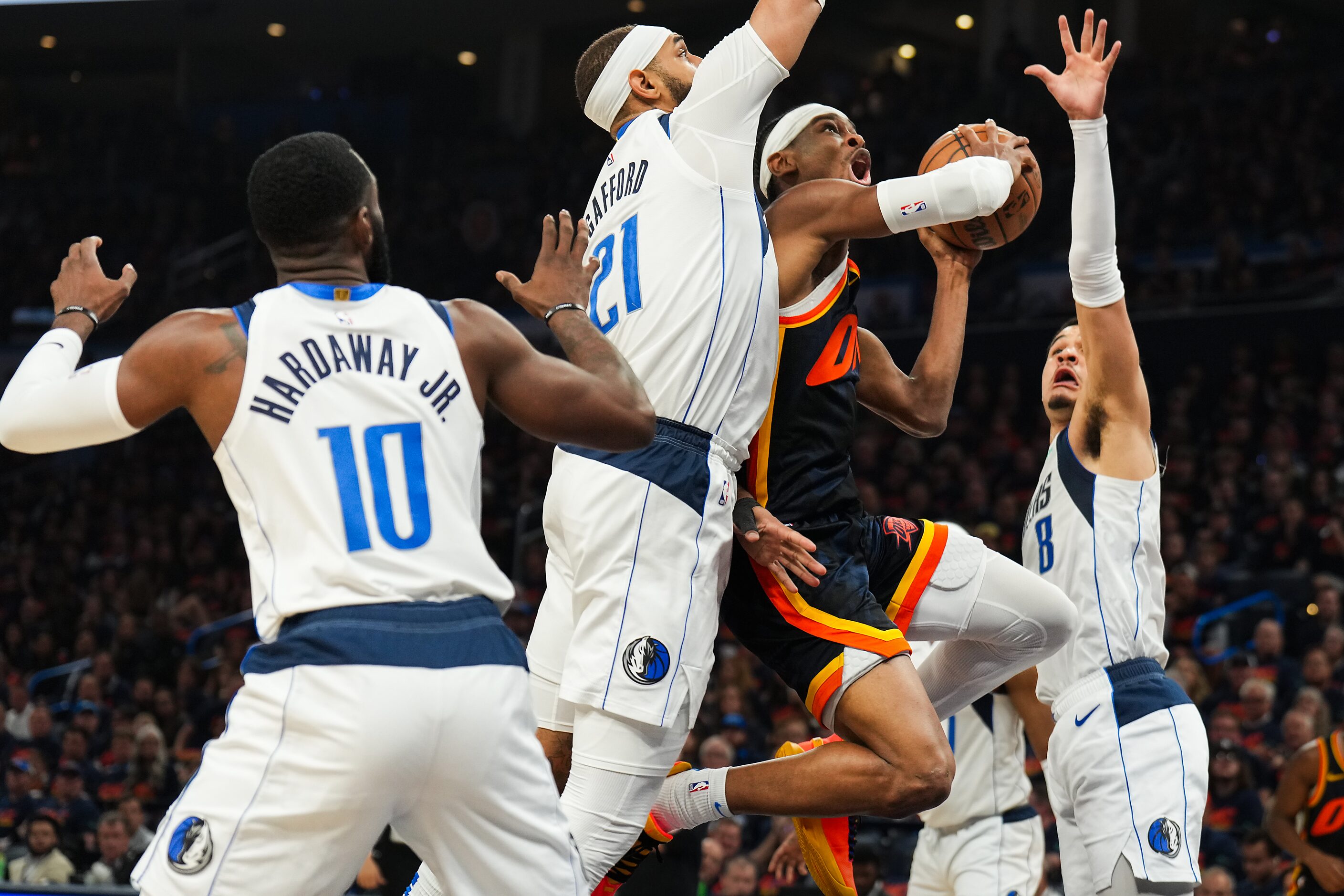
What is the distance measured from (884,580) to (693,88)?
156 centimetres

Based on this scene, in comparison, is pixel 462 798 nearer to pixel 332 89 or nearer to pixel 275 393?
pixel 275 393

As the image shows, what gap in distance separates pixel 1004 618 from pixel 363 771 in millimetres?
2331

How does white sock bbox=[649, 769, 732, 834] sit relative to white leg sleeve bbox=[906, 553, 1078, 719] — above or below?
below

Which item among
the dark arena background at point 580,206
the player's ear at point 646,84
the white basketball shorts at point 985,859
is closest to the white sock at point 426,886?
the player's ear at point 646,84

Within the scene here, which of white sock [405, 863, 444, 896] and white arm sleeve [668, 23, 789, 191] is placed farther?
white arm sleeve [668, 23, 789, 191]

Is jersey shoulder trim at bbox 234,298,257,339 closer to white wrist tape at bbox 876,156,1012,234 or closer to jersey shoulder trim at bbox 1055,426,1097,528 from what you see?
white wrist tape at bbox 876,156,1012,234

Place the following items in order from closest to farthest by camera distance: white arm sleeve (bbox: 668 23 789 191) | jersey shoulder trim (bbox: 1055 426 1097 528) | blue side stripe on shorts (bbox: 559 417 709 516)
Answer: blue side stripe on shorts (bbox: 559 417 709 516)
white arm sleeve (bbox: 668 23 789 191)
jersey shoulder trim (bbox: 1055 426 1097 528)

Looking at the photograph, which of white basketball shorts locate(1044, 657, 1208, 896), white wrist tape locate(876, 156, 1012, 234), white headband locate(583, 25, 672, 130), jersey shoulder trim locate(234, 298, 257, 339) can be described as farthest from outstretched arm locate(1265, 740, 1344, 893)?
jersey shoulder trim locate(234, 298, 257, 339)

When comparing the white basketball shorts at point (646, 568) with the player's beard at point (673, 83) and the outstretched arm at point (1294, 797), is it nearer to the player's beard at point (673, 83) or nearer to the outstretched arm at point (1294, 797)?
the player's beard at point (673, 83)

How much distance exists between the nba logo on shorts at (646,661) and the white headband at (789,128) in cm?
158

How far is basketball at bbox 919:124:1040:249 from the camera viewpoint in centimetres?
470

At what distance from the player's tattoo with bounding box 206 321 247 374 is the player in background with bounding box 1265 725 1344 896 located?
21.0 ft

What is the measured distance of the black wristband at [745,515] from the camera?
414 centimetres

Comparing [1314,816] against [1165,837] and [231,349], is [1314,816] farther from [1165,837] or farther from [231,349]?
[231,349]
